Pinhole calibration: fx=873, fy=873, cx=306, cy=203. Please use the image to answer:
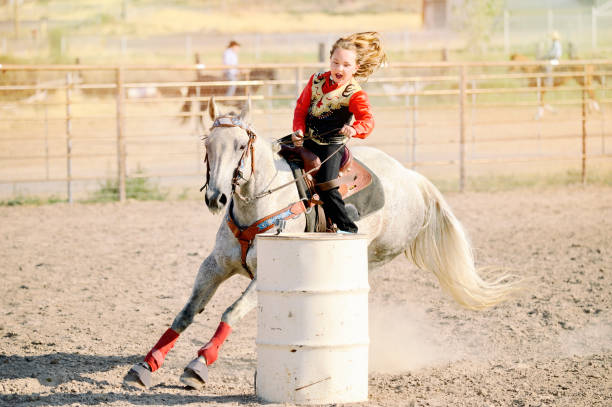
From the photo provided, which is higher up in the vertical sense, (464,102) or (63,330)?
(464,102)

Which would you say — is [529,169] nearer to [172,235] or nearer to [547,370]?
[172,235]

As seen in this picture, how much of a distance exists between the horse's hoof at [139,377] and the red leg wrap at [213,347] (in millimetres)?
319

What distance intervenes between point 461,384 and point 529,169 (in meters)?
12.0

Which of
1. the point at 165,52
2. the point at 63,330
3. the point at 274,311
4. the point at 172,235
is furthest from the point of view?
the point at 165,52

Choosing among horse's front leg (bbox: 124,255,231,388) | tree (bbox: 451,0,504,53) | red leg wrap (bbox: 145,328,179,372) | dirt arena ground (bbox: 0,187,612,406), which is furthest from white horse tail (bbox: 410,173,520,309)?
tree (bbox: 451,0,504,53)

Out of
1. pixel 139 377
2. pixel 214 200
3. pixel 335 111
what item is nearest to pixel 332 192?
pixel 335 111

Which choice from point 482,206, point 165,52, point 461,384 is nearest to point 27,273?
point 461,384

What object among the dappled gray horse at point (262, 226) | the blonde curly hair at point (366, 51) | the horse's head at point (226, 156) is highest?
the blonde curly hair at point (366, 51)

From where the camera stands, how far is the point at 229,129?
4602 millimetres

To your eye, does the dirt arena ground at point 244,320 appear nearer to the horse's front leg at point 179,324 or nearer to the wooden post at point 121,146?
the horse's front leg at point 179,324

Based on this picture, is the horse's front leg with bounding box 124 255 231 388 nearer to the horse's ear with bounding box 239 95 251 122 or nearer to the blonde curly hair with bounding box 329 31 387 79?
the horse's ear with bounding box 239 95 251 122

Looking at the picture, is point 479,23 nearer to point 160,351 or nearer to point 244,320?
point 244,320

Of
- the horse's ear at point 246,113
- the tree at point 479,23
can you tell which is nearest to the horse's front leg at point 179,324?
the horse's ear at point 246,113

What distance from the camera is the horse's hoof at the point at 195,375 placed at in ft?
14.7
